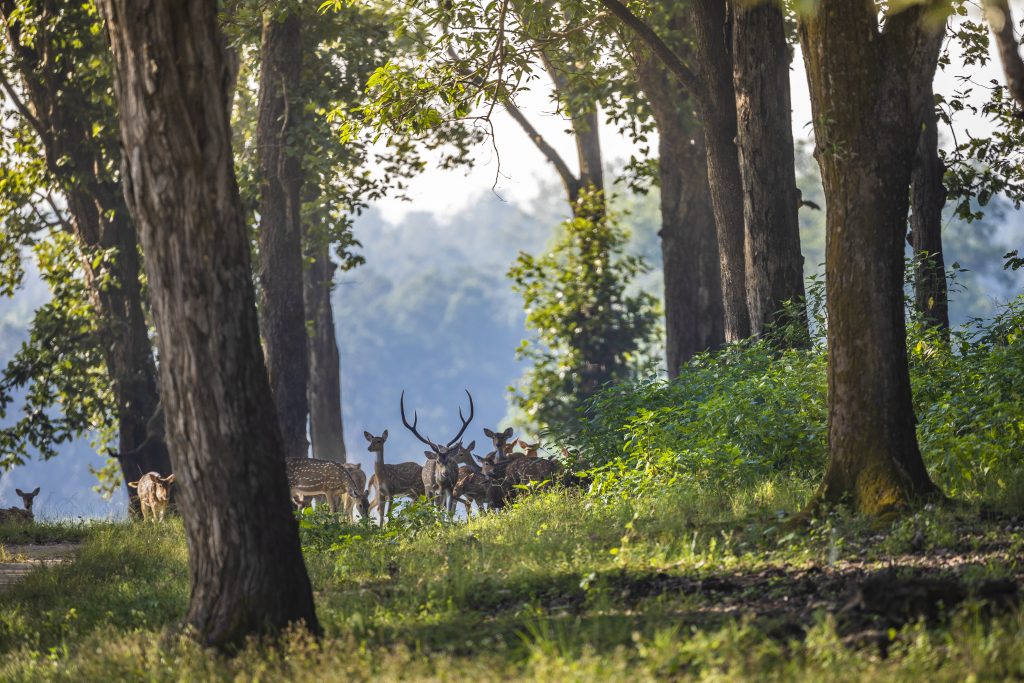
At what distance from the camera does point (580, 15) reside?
698 inches

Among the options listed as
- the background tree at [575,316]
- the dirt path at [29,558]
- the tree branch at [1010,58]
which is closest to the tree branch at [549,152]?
the background tree at [575,316]

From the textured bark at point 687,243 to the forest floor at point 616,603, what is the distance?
475 inches

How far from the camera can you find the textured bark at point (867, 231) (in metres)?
9.70

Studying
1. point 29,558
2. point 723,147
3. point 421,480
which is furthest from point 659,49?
point 29,558

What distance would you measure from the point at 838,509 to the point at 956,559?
4.43ft

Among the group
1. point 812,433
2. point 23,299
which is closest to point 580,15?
point 812,433

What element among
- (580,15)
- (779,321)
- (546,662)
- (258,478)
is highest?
(580,15)

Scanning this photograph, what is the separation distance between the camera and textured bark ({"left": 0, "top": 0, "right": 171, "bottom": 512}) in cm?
2123

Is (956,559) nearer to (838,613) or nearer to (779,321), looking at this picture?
(838,613)

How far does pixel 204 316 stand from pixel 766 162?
9687 mm

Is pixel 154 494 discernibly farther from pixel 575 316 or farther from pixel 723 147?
pixel 575 316

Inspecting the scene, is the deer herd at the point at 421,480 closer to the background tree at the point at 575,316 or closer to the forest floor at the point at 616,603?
the forest floor at the point at 616,603

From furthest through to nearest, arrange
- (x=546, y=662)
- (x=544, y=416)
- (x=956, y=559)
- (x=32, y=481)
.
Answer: (x=32, y=481)
(x=544, y=416)
(x=956, y=559)
(x=546, y=662)

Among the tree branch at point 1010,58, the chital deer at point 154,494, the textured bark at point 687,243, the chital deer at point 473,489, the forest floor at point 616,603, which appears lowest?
the forest floor at point 616,603
